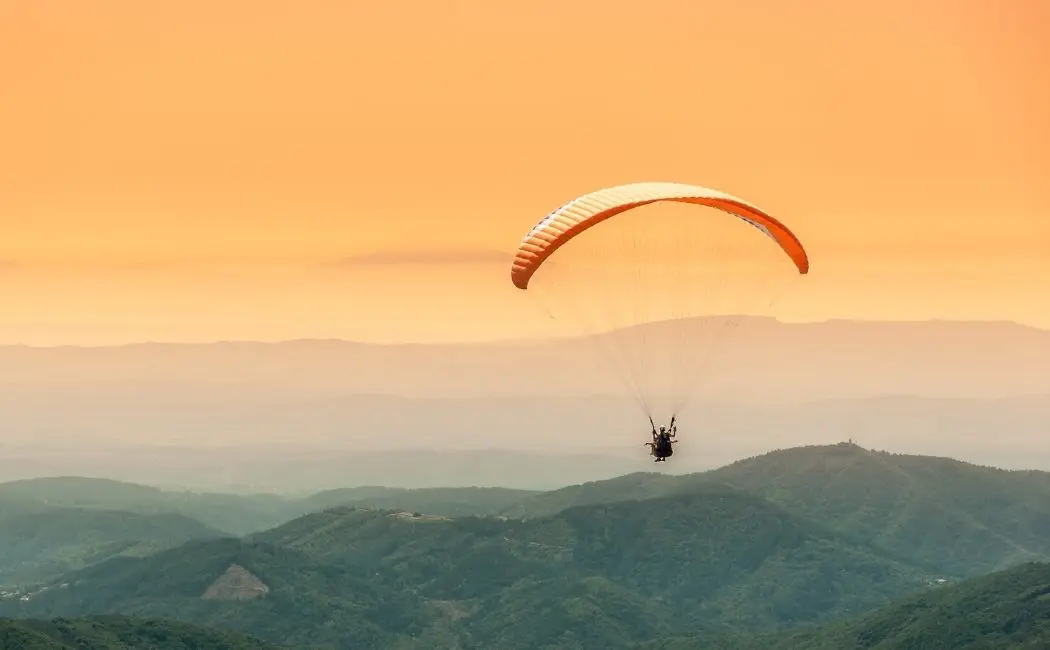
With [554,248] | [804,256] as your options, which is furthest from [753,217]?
[554,248]

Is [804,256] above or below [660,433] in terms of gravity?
above

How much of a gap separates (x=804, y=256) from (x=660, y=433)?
20.4 metres

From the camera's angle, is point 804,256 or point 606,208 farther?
point 804,256

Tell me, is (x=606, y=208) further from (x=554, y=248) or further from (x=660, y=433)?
(x=660, y=433)

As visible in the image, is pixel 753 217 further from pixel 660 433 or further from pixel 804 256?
pixel 660 433

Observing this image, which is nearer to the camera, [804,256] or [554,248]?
[554,248]

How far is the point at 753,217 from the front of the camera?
113 meters

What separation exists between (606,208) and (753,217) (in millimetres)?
13714

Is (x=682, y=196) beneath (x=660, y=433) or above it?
above

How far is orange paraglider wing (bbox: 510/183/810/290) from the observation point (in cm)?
10569

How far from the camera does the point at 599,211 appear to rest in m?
106

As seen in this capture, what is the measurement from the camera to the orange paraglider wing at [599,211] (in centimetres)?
10569

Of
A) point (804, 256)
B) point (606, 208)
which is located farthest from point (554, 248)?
point (804, 256)

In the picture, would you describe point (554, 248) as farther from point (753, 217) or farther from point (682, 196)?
point (753, 217)
